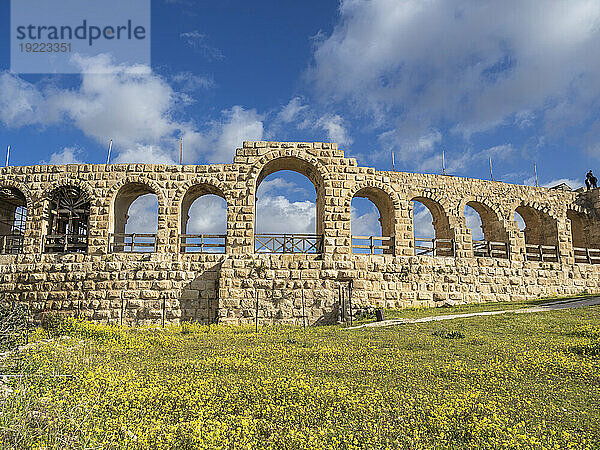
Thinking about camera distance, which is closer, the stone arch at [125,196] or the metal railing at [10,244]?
the stone arch at [125,196]

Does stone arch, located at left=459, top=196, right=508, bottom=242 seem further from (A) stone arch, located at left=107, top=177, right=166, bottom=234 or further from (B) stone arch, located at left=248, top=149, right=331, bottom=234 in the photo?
(A) stone arch, located at left=107, top=177, right=166, bottom=234

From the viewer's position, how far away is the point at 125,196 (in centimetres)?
2270

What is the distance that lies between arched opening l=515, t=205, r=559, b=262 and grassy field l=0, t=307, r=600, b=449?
13.3m

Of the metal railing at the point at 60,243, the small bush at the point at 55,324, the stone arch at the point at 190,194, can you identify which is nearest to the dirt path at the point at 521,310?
the stone arch at the point at 190,194

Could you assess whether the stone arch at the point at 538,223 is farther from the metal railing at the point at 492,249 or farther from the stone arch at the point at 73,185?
the stone arch at the point at 73,185

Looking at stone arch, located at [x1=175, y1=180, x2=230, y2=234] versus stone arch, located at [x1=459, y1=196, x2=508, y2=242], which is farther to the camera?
stone arch, located at [x1=459, y1=196, x2=508, y2=242]

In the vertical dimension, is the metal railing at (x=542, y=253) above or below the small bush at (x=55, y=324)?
above

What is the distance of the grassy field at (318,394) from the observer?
6.27m

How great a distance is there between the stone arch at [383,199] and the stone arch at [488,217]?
4118 millimetres

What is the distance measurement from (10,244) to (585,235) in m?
34.0

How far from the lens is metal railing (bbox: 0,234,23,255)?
21.7 metres

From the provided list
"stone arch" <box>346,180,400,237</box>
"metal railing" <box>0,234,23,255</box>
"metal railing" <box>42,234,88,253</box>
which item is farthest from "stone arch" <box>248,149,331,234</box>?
"metal railing" <box>0,234,23,255</box>

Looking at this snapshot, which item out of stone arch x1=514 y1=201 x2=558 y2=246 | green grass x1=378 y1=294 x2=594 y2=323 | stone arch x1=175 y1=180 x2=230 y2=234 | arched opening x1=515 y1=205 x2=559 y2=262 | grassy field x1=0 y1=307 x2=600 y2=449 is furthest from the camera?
stone arch x1=514 y1=201 x2=558 y2=246

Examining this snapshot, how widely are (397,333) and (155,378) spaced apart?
7.99 metres
